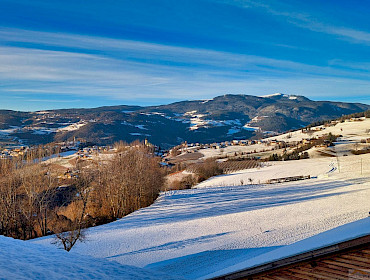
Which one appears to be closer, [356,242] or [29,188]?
[356,242]

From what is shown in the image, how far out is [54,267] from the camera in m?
10.0

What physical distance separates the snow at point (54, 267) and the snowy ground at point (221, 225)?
111 inches

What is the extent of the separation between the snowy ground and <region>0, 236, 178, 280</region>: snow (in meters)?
2.83

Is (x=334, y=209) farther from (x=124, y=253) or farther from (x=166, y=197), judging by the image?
(x=166, y=197)

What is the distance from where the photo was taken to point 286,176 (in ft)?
143

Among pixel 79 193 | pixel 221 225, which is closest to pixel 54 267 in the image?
pixel 221 225

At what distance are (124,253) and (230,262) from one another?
245 inches

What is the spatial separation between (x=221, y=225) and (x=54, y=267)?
12.5 m

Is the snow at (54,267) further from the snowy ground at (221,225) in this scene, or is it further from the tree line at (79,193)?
the tree line at (79,193)

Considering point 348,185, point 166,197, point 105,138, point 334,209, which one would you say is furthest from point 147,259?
point 105,138

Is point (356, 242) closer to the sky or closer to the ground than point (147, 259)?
closer to the sky

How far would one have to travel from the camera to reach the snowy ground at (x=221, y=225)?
48.8 feet

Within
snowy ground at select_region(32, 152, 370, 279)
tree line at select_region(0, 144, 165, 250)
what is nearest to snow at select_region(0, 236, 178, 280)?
snowy ground at select_region(32, 152, 370, 279)

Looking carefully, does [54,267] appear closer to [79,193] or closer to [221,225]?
[221,225]
